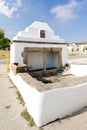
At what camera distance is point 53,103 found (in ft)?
16.5

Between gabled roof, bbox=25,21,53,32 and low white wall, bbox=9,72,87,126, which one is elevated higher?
gabled roof, bbox=25,21,53,32

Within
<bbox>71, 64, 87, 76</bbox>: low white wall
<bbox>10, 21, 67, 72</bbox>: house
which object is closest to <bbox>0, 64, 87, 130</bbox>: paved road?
<bbox>10, 21, 67, 72</bbox>: house

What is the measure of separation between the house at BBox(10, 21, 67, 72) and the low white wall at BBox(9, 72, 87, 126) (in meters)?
6.78

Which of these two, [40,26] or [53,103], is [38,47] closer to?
[40,26]

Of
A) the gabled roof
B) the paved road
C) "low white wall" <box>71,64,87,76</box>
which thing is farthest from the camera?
the gabled roof

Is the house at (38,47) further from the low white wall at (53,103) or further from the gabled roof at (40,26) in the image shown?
the low white wall at (53,103)

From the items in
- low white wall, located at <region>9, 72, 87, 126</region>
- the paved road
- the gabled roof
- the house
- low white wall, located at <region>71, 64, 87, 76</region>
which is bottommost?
the paved road

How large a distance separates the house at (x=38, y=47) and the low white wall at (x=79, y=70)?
1429mm

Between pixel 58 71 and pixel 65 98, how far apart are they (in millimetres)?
8461

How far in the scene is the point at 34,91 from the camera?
201 inches

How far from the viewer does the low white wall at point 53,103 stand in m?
4.83

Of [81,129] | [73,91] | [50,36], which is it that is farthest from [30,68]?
[81,129]

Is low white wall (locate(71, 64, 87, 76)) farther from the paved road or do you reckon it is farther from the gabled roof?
the paved road

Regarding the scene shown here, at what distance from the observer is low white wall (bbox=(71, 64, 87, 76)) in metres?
12.3
